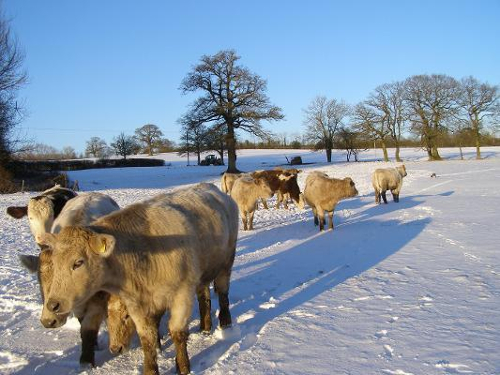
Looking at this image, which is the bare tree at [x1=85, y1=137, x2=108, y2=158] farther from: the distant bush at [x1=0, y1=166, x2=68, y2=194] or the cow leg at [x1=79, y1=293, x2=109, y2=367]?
the cow leg at [x1=79, y1=293, x2=109, y2=367]

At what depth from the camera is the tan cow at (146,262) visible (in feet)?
11.9

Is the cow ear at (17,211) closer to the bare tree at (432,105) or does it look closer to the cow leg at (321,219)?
the cow leg at (321,219)

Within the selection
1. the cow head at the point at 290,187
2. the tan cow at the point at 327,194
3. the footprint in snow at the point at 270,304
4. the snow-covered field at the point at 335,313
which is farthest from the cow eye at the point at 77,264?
the cow head at the point at 290,187

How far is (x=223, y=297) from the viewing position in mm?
5320

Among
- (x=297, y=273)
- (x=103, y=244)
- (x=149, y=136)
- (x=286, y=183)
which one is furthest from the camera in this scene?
(x=149, y=136)

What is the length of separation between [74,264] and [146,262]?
0.67m

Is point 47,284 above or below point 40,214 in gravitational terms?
below

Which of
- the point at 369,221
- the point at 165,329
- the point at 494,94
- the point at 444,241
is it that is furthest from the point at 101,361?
the point at 494,94

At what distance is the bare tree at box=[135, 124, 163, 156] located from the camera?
329ft

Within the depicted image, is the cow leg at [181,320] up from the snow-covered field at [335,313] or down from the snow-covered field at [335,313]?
up

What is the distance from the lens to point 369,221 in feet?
44.6

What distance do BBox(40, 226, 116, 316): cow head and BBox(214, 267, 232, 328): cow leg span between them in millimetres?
1955

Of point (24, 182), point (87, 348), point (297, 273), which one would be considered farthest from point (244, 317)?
point (24, 182)

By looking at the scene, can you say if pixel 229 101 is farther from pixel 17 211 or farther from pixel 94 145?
pixel 94 145
